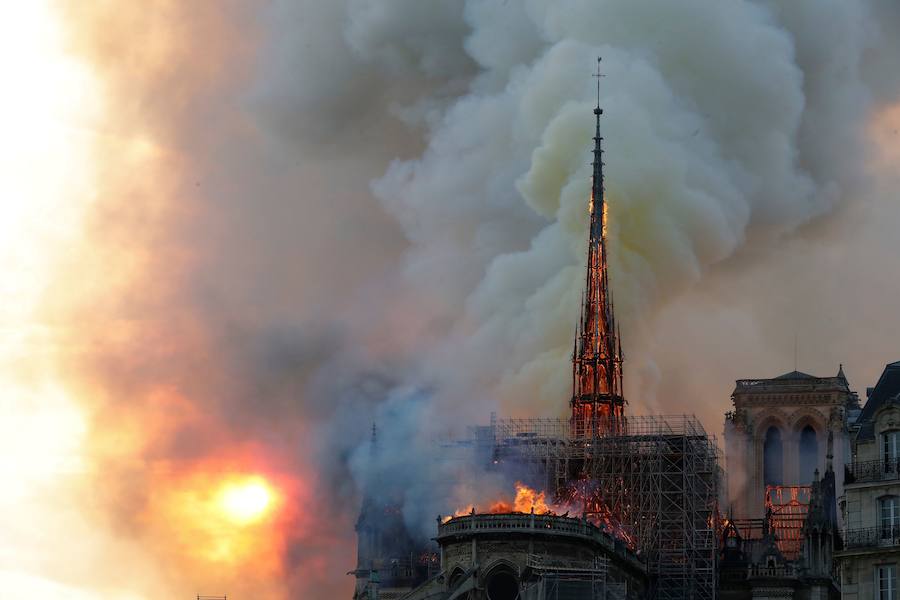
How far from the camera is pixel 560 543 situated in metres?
115

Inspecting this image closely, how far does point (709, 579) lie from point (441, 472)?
62.2 ft

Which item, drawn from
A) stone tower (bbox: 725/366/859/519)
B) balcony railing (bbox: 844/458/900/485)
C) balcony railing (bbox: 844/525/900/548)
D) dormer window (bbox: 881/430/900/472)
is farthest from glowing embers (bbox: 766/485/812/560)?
balcony railing (bbox: 844/525/900/548)

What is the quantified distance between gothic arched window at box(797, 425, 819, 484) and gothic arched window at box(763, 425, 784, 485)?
57.1 inches

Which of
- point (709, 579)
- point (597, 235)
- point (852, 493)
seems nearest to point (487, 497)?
point (709, 579)

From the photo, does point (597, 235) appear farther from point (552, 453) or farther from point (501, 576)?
point (501, 576)

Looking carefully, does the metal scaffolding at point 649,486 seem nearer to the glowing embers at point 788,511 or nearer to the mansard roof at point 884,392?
the glowing embers at point 788,511

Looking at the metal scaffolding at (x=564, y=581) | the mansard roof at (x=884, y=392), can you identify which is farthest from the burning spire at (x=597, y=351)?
the mansard roof at (x=884, y=392)

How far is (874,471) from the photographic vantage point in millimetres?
98438

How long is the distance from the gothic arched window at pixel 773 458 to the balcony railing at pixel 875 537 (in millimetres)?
63048

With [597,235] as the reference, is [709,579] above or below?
below

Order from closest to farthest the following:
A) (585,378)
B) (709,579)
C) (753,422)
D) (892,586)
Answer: (892,586) < (709,579) < (585,378) < (753,422)

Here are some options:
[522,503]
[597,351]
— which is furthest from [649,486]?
[597,351]

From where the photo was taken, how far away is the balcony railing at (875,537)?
9675 centimetres

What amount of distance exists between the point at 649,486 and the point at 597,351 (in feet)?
57.9
